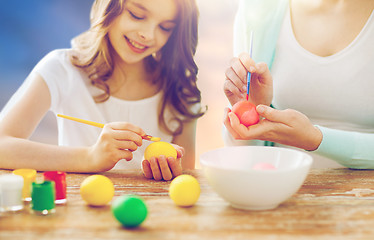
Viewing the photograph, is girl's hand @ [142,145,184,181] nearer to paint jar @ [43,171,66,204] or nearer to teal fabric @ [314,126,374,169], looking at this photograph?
paint jar @ [43,171,66,204]

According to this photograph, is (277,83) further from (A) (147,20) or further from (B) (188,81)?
(A) (147,20)

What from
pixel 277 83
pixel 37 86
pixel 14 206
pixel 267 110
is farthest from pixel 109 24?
pixel 14 206

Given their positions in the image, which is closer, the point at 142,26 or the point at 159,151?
the point at 159,151

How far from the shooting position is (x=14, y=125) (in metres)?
1.40

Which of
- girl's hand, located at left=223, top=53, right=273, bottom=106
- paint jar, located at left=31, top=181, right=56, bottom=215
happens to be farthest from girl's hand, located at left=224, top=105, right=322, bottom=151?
paint jar, located at left=31, top=181, right=56, bottom=215

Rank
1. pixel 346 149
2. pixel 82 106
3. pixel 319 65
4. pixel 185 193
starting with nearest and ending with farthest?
pixel 185 193 → pixel 346 149 → pixel 319 65 → pixel 82 106

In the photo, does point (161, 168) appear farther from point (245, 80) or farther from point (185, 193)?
point (245, 80)

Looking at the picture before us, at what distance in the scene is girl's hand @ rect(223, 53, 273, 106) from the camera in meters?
1.22

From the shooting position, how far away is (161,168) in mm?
1055

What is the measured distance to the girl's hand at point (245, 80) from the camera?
1218mm

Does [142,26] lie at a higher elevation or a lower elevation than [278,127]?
higher

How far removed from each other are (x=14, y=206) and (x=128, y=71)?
1104 millimetres

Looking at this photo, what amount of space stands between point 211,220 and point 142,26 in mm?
1009

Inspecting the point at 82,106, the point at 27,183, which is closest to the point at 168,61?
the point at 82,106
